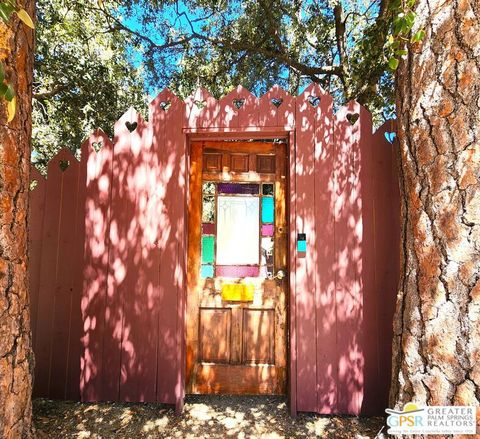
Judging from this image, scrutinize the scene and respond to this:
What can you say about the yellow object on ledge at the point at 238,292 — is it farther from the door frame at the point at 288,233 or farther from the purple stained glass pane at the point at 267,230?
the purple stained glass pane at the point at 267,230

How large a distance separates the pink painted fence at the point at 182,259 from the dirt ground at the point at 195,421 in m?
0.09

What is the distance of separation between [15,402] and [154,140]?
86.2 inches

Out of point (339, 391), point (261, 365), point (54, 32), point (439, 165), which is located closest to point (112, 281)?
point (261, 365)

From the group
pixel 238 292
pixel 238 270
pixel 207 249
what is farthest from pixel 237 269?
pixel 207 249

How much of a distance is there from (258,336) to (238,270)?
64 centimetres

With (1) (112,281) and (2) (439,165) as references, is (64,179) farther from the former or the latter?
(2) (439,165)

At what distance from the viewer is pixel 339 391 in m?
2.92

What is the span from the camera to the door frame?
294 cm

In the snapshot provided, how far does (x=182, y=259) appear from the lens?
121 inches

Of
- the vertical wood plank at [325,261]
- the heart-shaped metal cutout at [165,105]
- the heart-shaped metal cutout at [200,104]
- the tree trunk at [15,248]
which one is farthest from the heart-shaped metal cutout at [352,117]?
the tree trunk at [15,248]

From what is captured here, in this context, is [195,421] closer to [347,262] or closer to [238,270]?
[238,270]

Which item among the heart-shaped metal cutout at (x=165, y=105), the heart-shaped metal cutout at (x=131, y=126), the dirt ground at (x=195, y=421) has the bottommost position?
the dirt ground at (x=195, y=421)

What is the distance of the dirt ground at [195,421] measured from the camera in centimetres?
269

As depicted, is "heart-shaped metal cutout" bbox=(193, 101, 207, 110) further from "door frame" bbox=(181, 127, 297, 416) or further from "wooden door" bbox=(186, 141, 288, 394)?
"wooden door" bbox=(186, 141, 288, 394)
